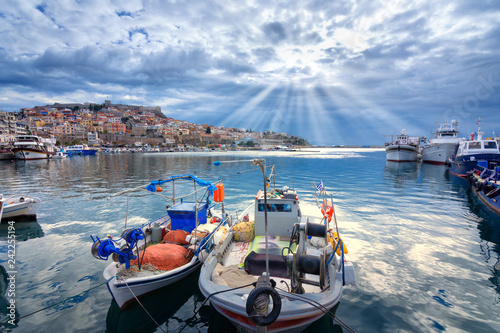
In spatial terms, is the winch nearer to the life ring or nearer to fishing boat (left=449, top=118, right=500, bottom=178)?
the life ring

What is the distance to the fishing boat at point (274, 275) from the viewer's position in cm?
511

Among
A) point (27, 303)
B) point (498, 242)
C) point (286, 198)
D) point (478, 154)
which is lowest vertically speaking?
point (27, 303)

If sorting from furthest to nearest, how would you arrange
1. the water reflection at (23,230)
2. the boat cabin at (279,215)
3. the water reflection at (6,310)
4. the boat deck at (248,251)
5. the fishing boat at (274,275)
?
the water reflection at (23,230)
the boat cabin at (279,215)
the boat deck at (248,251)
the water reflection at (6,310)
the fishing boat at (274,275)

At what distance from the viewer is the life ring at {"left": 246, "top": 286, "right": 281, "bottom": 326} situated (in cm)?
466

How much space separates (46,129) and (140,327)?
16575cm

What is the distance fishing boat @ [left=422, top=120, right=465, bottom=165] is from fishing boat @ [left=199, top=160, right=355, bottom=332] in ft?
187

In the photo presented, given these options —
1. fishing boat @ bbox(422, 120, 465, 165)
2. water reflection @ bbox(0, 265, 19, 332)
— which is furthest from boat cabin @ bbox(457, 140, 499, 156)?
water reflection @ bbox(0, 265, 19, 332)

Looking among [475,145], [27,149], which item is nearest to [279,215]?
[475,145]

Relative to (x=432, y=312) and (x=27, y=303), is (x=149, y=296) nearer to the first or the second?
(x=27, y=303)

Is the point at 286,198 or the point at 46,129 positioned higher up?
the point at 46,129

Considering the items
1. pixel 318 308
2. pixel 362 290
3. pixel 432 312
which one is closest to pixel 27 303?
pixel 318 308

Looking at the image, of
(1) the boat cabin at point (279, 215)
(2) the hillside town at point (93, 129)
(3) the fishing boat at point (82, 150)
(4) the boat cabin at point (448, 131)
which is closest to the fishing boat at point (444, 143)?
(4) the boat cabin at point (448, 131)

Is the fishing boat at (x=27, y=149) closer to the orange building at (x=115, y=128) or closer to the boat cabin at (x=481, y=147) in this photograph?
the orange building at (x=115, y=128)

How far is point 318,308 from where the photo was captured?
525 cm
